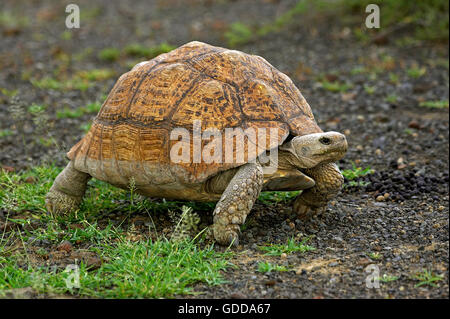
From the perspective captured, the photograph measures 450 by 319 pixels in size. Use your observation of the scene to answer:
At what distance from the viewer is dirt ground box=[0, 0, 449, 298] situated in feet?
12.2

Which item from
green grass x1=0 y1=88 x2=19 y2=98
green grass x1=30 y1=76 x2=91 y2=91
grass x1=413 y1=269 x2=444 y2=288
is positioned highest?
green grass x1=30 y1=76 x2=91 y2=91

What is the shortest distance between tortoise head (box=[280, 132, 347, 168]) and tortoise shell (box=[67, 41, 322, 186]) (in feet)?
0.39

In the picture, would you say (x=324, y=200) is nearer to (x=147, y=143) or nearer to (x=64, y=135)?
(x=147, y=143)

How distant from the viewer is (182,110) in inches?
173

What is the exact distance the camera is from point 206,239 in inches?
172

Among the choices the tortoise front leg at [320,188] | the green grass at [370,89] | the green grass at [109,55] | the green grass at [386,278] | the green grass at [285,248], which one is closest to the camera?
the green grass at [386,278]

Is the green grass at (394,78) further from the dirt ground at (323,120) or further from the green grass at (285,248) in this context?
the green grass at (285,248)

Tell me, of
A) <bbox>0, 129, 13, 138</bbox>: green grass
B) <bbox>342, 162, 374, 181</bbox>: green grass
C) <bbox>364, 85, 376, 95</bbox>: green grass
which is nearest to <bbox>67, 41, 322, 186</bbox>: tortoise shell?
<bbox>342, 162, 374, 181</bbox>: green grass

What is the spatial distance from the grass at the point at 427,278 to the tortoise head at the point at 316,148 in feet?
3.78

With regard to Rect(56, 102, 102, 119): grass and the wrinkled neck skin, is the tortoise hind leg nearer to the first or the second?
the wrinkled neck skin

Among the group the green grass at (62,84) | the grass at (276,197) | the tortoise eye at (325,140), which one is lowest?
the grass at (276,197)

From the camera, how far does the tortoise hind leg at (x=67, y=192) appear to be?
4930mm

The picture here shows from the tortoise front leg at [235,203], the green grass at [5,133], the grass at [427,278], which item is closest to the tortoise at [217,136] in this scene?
the tortoise front leg at [235,203]
